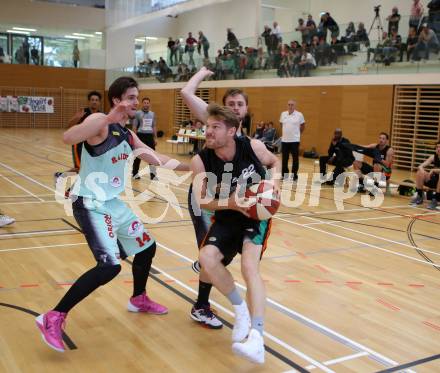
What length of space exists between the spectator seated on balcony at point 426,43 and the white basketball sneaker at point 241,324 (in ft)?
44.1

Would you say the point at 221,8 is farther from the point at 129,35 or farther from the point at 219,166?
the point at 219,166

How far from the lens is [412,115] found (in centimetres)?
1688

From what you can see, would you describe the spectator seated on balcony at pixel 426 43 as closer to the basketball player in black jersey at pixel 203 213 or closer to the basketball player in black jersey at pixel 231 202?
the basketball player in black jersey at pixel 203 213

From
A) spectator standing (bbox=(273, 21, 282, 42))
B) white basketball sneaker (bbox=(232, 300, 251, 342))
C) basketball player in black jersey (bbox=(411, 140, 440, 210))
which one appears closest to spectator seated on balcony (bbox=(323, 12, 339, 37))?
spectator standing (bbox=(273, 21, 282, 42))

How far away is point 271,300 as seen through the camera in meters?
4.93

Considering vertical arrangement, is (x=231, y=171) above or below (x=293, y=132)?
above

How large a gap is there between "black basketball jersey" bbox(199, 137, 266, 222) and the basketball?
107mm

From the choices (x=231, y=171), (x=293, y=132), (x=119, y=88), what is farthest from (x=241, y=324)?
(x=293, y=132)

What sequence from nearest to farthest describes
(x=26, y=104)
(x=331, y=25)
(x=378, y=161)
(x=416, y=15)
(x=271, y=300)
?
1. (x=271, y=300)
2. (x=378, y=161)
3. (x=416, y=15)
4. (x=331, y=25)
5. (x=26, y=104)

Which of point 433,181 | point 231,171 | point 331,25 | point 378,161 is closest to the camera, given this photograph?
point 231,171

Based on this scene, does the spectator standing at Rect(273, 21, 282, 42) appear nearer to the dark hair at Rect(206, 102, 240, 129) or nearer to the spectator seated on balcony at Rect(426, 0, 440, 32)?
the spectator seated on balcony at Rect(426, 0, 440, 32)

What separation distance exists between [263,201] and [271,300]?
1607mm

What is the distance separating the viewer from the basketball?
3617 millimetres

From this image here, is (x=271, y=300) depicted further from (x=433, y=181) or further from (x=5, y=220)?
(x=433, y=181)
